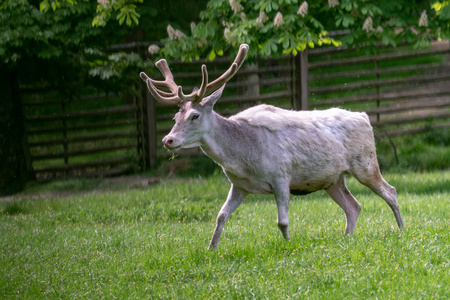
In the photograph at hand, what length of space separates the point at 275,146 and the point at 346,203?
1312 mm

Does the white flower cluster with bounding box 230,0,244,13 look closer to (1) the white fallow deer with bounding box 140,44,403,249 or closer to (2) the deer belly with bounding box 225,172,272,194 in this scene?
(1) the white fallow deer with bounding box 140,44,403,249

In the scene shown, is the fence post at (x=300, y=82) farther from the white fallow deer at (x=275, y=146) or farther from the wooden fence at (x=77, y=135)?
the white fallow deer at (x=275, y=146)

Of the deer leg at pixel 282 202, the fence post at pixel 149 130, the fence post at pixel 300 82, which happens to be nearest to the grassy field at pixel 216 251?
the deer leg at pixel 282 202

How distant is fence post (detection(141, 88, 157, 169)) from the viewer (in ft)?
50.5

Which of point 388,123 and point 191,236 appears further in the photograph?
point 388,123

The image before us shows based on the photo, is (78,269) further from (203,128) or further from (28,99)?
(28,99)

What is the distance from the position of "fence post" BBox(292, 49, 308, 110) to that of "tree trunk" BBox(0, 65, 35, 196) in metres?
6.13

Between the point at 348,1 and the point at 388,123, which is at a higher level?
the point at 348,1

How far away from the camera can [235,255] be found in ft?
22.6

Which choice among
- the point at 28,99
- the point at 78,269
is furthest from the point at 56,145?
the point at 78,269

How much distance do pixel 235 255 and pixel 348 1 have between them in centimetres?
582

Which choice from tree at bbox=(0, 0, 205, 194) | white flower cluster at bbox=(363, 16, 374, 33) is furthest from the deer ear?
tree at bbox=(0, 0, 205, 194)

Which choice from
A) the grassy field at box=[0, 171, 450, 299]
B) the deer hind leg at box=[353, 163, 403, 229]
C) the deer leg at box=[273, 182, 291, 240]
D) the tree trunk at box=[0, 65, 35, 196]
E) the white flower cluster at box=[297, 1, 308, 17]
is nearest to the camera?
the grassy field at box=[0, 171, 450, 299]

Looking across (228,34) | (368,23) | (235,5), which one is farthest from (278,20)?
(368,23)
